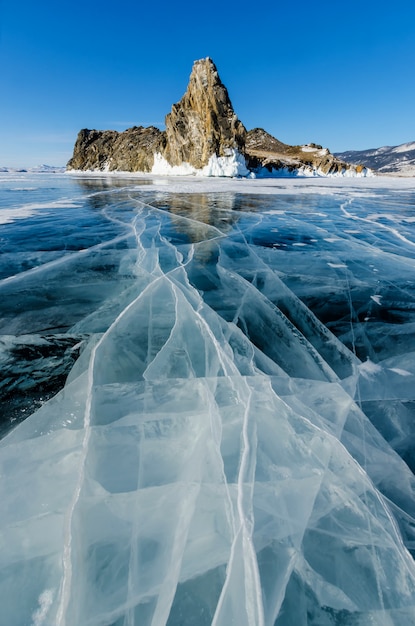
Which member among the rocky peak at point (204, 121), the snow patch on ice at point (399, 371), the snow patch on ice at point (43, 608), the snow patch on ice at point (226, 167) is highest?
the rocky peak at point (204, 121)

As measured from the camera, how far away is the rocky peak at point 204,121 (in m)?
49.3

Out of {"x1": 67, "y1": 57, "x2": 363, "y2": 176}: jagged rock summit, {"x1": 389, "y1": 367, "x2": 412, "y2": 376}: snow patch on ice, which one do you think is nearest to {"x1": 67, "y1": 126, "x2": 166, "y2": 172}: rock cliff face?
{"x1": 67, "y1": 57, "x2": 363, "y2": 176}: jagged rock summit

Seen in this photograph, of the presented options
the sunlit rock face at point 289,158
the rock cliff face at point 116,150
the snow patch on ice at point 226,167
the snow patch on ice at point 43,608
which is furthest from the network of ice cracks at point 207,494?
the rock cliff face at point 116,150

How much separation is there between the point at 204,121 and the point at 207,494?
59910 millimetres

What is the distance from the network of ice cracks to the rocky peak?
53.5m

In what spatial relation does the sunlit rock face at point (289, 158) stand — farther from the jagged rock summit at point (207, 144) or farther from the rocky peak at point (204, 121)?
the rocky peak at point (204, 121)

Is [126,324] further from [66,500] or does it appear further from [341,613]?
[341,613]

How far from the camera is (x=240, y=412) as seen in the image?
180 cm

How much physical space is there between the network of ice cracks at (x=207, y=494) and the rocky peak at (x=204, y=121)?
53.5m

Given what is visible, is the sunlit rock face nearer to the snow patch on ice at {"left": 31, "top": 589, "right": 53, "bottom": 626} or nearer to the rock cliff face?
the rock cliff face

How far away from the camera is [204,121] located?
50906mm

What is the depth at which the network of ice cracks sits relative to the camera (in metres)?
1.05

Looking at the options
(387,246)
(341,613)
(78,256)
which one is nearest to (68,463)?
(341,613)

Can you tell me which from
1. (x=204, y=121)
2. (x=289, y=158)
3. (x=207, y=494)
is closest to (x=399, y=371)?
(x=207, y=494)
